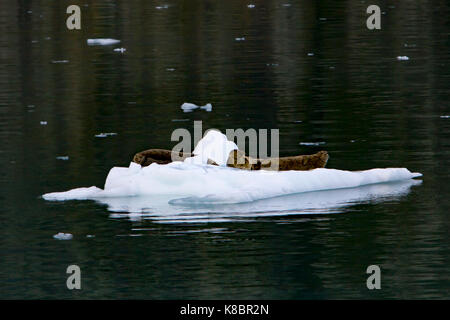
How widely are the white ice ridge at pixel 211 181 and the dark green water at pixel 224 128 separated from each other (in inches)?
23.5

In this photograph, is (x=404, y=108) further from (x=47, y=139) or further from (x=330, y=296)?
(x=330, y=296)

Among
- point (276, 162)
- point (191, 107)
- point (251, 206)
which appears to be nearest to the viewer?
point (251, 206)

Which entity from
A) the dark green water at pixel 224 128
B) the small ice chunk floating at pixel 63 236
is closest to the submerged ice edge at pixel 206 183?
the dark green water at pixel 224 128

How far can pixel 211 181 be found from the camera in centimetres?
1695

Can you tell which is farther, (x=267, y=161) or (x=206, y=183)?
(x=267, y=161)

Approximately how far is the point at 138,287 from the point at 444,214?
4.40 m

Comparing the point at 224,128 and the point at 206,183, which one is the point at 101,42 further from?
the point at 206,183

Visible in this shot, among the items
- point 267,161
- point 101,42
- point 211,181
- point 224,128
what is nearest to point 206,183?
point 211,181

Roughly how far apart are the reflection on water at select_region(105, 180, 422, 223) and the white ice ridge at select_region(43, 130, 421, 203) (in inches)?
4.2

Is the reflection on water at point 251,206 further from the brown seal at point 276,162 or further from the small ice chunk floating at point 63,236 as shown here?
the small ice chunk floating at point 63,236

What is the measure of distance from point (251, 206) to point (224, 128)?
21.5ft

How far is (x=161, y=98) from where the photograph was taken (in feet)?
90.0

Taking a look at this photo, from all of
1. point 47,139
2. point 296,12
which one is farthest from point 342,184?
point 296,12

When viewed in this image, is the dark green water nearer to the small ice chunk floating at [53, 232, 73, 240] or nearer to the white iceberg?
the small ice chunk floating at [53, 232, 73, 240]
